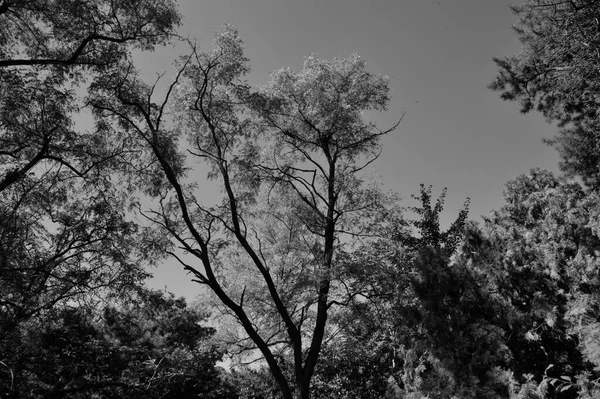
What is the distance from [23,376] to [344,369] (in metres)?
13.6

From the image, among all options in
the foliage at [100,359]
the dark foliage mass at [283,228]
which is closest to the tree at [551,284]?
the dark foliage mass at [283,228]

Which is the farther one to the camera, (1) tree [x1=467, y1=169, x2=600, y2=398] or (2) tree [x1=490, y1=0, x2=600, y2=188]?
(2) tree [x1=490, y1=0, x2=600, y2=188]

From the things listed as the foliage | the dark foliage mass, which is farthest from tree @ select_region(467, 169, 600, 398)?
the foliage

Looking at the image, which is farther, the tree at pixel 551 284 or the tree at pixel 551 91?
the tree at pixel 551 91

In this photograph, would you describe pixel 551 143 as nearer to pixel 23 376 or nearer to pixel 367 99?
pixel 367 99

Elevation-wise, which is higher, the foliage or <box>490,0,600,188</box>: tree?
<box>490,0,600,188</box>: tree

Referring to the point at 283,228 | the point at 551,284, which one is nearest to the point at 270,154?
the point at 283,228

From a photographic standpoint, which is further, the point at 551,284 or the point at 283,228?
the point at 283,228

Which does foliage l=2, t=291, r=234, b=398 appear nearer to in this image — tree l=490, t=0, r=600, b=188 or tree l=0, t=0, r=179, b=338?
tree l=0, t=0, r=179, b=338

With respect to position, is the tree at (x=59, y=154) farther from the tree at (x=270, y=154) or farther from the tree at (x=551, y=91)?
the tree at (x=551, y=91)

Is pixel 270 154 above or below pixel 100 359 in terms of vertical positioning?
above

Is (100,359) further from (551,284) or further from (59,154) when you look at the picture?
(551,284)

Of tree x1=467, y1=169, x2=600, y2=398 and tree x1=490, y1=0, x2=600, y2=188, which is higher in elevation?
tree x1=490, y1=0, x2=600, y2=188

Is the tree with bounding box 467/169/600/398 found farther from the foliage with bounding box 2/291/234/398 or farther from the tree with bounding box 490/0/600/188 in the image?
the foliage with bounding box 2/291/234/398
